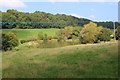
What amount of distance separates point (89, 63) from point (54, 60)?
1341 mm

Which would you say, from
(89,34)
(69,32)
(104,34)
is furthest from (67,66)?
(69,32)

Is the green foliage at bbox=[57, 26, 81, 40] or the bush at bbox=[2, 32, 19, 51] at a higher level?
the green foliage at bbox=[57, 26, 81, 40]

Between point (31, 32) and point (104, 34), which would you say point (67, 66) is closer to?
point (104, 34)

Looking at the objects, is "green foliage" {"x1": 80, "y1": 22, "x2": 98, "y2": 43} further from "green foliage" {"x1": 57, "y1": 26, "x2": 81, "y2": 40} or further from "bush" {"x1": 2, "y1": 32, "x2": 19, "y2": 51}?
"bush" {"x1": 2, "y1": 32, "x2": 19, "y2": 51}

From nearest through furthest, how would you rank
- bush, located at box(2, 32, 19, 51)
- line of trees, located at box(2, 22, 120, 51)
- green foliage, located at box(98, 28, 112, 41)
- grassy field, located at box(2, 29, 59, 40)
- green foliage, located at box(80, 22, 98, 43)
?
bush, located at box(2, 32, 19, 51) < line of trees, located at box(2, 22, 120, 51) < green foliage, located at box(98, 28, 112, 41) < green foliage, located at box(80, 22, 98, 43) < grassy field, located at box(2, 29, 59, 40)

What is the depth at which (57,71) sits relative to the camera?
18.0 feet

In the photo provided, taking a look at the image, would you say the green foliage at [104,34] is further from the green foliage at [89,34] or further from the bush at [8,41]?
the bush at [8,41]

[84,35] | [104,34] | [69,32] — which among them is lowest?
[84,35]

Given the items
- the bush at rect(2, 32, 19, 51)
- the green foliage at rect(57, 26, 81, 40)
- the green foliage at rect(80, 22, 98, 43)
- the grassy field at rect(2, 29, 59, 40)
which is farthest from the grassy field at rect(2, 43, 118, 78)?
the grassy field at rect(2, 29, 59, 40)

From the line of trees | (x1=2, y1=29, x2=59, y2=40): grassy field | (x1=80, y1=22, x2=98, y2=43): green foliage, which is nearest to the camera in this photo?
the line of trees

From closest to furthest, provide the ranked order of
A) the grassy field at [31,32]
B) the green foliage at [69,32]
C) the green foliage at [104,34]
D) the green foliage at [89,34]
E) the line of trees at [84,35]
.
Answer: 1. the line of trees at [84,35]
2. the green foliage at [104,34]
3. the green foliage at [89,34]
4. the grassy field at [31,32]
5. the green foliage at [69,32]

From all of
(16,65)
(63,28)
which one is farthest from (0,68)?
(63,28)

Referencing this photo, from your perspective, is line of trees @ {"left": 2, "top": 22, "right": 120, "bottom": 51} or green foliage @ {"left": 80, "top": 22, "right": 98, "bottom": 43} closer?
line of trees @ {"left": 2, "top": 22, "right": 120, "bottom": 51}

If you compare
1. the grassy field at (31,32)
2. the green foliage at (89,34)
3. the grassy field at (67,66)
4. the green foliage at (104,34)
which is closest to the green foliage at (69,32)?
the grassy field at (31,32)
